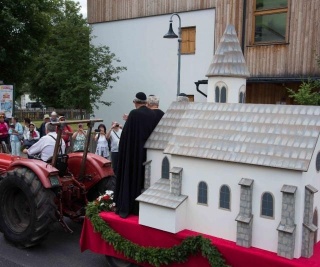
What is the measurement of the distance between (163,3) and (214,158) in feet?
42.0

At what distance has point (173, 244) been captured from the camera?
4.14 metres

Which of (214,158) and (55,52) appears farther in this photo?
(55,52)

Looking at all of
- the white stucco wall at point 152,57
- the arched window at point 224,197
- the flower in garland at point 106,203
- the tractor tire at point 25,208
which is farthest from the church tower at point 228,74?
the white stucco wall at point 152,57

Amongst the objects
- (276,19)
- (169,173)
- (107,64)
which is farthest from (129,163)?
(107,64)

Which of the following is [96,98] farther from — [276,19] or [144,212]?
[144,212]

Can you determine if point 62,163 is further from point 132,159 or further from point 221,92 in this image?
point 221,92

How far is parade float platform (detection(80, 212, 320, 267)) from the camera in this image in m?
3.52

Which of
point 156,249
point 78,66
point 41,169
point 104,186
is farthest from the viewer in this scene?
point 78,66

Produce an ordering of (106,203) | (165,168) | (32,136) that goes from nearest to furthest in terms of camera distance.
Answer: (165,168) < (106,203) < (32,136)

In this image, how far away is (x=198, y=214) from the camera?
4.10 m

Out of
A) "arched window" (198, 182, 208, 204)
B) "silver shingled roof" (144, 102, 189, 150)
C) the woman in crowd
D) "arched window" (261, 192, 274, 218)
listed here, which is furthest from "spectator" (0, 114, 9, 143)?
"arched window" (261, 192, 274, 218)

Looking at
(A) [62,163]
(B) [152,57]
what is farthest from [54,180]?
(B) [152,57]

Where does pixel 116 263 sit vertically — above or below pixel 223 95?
below

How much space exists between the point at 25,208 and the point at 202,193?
318cm
